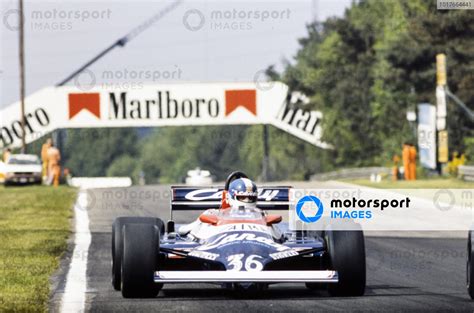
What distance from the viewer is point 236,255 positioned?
460 inches

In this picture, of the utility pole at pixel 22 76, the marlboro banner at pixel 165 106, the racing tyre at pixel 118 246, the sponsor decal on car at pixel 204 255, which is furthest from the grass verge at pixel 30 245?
the utility pole at pixel 22 76

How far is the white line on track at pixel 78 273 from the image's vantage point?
38.1 feet

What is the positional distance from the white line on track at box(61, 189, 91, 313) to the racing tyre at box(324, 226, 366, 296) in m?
2.29

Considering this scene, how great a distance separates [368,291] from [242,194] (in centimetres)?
162

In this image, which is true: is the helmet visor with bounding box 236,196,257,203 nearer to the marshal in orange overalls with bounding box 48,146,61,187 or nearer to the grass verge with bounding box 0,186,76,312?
the grass verge with bounding box 0,186,76,312

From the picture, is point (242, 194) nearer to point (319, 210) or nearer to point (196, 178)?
point (319, 210)

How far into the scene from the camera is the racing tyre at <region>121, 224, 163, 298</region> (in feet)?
38.2

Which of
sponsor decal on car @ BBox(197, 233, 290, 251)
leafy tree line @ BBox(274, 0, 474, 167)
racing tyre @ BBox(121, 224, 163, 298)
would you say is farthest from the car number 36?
leafy tree line @ BBox(274, 0, 474, 167)

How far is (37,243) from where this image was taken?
774 inches

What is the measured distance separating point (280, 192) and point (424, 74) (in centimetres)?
4842

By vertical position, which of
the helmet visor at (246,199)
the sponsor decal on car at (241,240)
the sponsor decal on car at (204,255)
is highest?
the helmet visor at (246,199)

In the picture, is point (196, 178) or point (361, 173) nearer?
point (196, 178)

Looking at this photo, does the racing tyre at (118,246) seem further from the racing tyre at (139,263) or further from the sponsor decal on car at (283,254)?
the sponsor decal on car at (283,254)

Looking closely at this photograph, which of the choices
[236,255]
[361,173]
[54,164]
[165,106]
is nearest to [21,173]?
[54,164]
